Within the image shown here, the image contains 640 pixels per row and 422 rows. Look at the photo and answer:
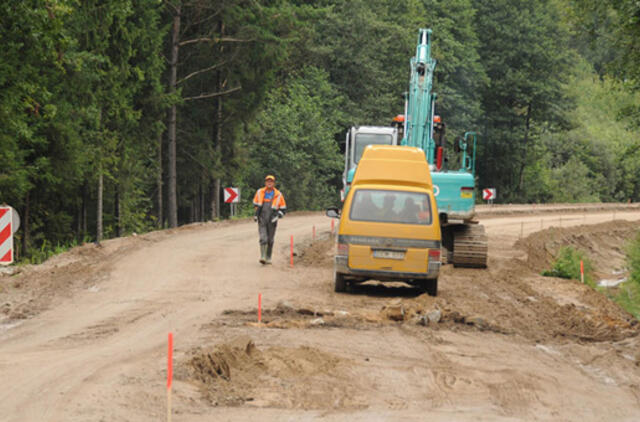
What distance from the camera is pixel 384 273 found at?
14812 mm

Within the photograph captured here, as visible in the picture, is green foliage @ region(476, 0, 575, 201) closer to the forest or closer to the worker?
the forest

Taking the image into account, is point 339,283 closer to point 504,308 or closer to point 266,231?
point 504,308

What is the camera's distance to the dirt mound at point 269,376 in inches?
309

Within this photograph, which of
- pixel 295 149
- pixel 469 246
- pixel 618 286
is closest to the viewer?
pixel 469 246

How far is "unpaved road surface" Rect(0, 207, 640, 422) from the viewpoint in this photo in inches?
302

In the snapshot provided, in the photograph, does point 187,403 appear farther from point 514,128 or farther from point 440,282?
point 514,128

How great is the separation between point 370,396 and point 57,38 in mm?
13338

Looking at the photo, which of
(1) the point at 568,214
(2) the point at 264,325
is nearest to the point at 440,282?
(2) the point at 264,325

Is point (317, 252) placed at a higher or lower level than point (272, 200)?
lower

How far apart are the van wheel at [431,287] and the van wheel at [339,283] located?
1455mm

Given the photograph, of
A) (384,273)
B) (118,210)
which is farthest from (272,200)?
(118,210)

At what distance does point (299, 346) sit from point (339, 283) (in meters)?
5.32

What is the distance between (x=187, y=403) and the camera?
7484mm

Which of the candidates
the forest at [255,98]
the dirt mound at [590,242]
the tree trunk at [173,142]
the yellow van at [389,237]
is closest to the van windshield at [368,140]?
the forest at [255,98]
